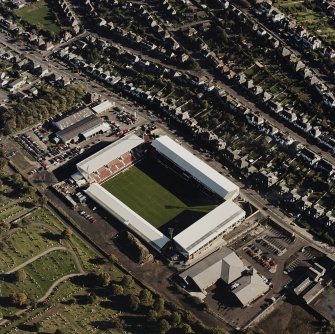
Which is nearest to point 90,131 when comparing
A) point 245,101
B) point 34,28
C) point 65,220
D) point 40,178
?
point 40,178

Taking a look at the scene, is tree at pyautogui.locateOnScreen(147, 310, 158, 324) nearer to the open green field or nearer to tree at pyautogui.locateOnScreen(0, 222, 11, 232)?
the open green field

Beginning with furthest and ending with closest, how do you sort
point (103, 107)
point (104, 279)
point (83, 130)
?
point (103, 107) < point (83, 130) < point (104, 279)

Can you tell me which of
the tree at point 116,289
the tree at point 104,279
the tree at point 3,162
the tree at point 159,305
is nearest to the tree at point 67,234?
the tree at point 104,279

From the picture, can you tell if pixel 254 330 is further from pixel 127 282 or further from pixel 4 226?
pixel 4 226

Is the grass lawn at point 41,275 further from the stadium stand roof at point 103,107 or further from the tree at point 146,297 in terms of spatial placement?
the stadium stand roof at point 103,107

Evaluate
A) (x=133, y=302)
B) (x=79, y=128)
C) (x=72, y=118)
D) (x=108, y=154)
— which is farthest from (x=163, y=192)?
(x=72, y=118)

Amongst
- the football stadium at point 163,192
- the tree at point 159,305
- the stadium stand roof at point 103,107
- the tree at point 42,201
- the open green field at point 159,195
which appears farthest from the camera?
the stadium stand roof at point 103,107

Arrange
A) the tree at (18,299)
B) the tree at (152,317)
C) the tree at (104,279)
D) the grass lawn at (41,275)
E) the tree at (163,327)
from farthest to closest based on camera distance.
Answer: the grass lawn at (41,275) → the tree at (104,279) → the tree at (18,299) → the tree at (152,317) → the tree at (163,327)
